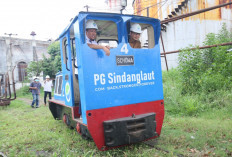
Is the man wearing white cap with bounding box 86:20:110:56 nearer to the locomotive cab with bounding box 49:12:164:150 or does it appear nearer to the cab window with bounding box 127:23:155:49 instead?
the locomotive cab with bounding box 49:12:164:150

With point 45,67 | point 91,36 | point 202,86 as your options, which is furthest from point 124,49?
point 45,67

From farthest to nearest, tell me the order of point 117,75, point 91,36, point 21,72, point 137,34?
1. point 21,72
2. point 137,34
3. point 91,36
4. point 117,75

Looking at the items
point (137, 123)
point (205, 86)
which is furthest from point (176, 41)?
point (137, 123)

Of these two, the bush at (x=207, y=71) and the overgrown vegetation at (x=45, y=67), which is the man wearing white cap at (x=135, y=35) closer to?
the bush at (x=207, y=71)

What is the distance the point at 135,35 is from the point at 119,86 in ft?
3.46

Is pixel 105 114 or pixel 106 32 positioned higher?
pixel 106 32

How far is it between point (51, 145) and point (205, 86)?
205 inches

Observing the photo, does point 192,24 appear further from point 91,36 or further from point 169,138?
point 91,36

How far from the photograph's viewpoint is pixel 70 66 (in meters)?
4.36

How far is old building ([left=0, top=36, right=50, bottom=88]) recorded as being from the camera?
70.3ft

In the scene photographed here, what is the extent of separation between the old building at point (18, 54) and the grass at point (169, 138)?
682 inches

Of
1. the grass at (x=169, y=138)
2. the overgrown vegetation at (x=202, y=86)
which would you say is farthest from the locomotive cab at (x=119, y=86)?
the overgrown vegetation at (x=202, y=86)

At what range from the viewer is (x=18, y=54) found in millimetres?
22578

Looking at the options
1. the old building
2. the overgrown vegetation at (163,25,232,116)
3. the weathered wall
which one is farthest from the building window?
the overgrown vegetation at (163,25,232,116)
